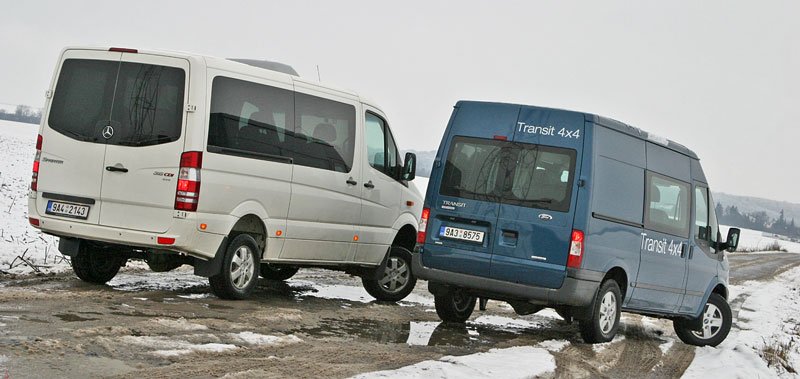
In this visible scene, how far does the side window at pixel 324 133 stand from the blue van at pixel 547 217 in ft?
4.94

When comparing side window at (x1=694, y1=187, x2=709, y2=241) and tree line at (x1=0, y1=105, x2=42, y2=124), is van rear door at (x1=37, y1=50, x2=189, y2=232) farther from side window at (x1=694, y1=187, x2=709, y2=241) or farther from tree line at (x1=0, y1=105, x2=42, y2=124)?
tree line at (x1=0, y1=105, x2=42, y2=124)

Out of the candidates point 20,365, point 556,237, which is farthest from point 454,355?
point 20,365

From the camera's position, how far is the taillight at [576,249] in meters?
9.61

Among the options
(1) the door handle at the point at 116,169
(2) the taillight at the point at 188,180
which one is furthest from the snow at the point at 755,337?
(1) the door handle at the point at 116,169

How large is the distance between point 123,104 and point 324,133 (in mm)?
2445

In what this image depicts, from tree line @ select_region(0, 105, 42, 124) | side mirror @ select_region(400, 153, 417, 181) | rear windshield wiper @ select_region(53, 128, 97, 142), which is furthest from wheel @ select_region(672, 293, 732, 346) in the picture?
tree line @ select_region(0, 105, 42, 124)

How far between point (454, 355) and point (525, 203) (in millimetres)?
2184

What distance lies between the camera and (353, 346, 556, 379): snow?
6.94 meters

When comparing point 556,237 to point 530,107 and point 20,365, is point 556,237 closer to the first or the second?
point 530,107

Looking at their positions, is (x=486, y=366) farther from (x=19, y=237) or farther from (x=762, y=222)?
(x=762, y=222)

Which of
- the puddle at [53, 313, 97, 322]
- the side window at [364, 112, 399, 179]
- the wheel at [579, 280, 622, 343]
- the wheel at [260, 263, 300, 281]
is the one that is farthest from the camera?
the wheel at [260, 263, 300, 281]

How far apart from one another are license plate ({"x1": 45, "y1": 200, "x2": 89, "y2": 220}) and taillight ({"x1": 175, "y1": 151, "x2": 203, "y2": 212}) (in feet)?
3.24

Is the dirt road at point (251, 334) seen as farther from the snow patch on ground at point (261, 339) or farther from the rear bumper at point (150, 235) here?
the rear bumper at point (150, 235)

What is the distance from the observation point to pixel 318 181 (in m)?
11.2
